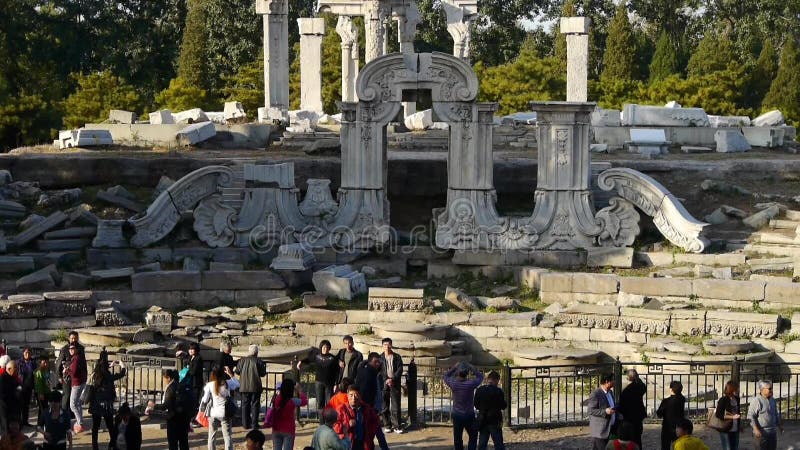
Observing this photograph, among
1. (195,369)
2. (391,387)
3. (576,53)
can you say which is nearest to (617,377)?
(391,387)

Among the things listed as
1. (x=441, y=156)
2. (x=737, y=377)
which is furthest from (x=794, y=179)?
(x=737, y=377)

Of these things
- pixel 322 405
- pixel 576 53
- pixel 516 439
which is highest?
pixel 576 53

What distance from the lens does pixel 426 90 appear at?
23516mm

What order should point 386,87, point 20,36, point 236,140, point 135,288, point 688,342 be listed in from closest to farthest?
point 688,342
point 135,288
point 386,87
point 236,140
point 20,36

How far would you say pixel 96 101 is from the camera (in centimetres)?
4388

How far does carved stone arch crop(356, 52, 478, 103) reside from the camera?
23.2 meters

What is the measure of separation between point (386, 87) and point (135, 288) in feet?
16.6

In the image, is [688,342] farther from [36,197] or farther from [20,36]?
[20,36]

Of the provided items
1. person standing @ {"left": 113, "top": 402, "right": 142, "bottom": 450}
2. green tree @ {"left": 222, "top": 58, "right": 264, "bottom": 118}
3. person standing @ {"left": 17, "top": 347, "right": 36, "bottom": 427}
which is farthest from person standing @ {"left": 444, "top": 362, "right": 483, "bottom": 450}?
green tree @ {"left": 222, "top": 58, "right": 264, "bottom": 118}

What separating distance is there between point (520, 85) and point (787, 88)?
838 cm

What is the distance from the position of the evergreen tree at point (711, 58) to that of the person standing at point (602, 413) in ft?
116

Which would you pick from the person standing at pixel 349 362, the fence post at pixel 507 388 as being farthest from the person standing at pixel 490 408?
the person standing at pixel 349 362

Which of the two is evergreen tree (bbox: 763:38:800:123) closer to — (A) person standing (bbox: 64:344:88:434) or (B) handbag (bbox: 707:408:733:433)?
(B) handbag (bbox: 707:408:733:433)

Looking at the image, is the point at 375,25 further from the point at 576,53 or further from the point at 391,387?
the point at 391,387
